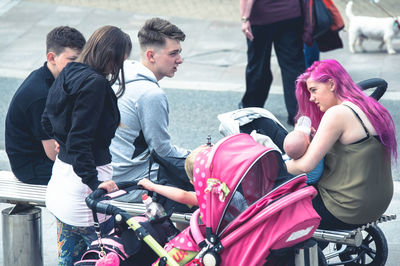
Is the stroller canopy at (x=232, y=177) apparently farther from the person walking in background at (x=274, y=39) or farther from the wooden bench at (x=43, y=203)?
the person walking in background at (x=274, y=39)

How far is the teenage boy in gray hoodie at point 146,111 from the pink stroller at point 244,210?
99 cm

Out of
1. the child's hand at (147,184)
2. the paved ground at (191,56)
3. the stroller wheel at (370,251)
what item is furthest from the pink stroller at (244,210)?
the paved ground at (191,56)

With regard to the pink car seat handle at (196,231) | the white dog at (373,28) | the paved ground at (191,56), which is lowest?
the paved ground at (191,56)

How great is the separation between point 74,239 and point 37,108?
878 mm

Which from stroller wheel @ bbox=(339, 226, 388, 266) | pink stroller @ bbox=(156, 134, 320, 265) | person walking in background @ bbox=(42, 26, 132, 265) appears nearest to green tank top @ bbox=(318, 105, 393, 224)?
stroller wheel @ bbox=(339, 226, 388, 266)

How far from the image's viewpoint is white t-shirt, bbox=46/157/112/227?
437 centimetres

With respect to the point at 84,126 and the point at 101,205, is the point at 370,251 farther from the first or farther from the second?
the point at 84,126

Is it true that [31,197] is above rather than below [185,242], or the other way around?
below

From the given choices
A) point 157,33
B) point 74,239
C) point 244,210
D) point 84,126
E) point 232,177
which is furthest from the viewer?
point 157,33

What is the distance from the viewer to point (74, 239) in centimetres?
460

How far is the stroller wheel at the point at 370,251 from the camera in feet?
16.6

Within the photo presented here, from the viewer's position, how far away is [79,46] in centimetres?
489

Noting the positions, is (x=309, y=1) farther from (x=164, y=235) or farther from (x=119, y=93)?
(x=164, y=235)

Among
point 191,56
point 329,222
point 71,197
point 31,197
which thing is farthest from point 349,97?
point 191,56
